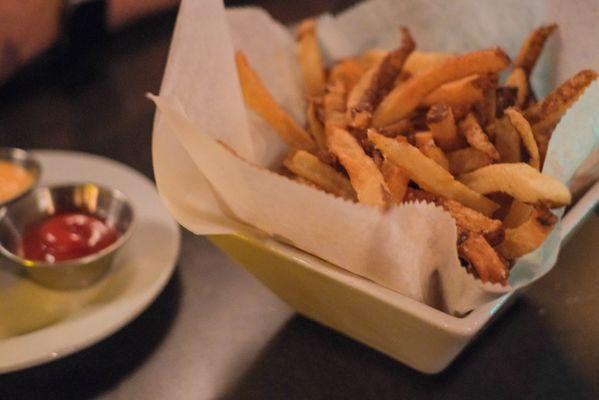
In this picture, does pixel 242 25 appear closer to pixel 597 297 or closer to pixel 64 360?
pixel 64 360

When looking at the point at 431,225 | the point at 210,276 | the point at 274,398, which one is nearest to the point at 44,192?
the point at 210,276

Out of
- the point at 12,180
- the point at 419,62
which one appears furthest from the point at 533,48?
the point at 12,180

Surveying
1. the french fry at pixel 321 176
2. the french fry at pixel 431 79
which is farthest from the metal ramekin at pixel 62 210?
the french fry at pixel 431 79

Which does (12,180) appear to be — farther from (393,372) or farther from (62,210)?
(393,372)

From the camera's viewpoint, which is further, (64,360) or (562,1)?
(562,1)

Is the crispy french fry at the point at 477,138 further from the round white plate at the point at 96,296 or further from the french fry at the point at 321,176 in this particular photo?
the round white plate at the point at 96,296
